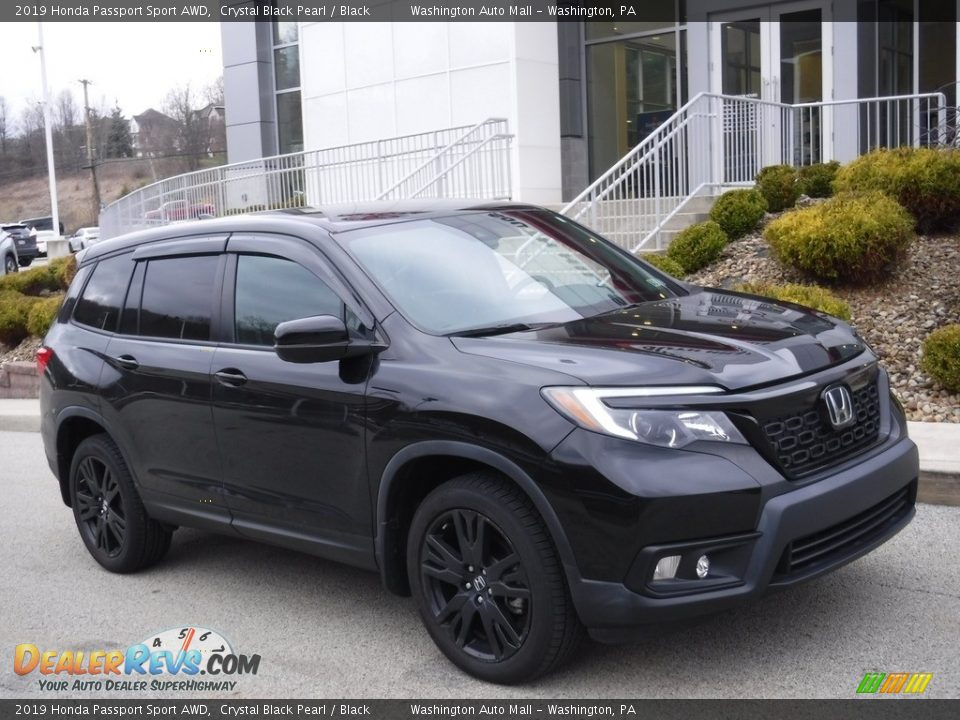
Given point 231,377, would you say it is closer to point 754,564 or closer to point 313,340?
→ point 313,340

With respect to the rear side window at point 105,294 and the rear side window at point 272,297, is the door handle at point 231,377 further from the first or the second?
the rear side window at point 105,294

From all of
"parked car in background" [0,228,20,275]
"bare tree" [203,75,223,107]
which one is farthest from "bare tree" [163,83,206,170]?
"parked car in background" [0,228,20,275]

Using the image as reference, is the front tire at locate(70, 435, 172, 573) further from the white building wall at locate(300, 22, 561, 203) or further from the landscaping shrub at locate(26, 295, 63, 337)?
the white building wall at locate(300, 22, 561, 203)

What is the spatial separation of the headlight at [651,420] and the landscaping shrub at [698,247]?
7.53 m

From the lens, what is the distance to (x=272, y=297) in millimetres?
5074

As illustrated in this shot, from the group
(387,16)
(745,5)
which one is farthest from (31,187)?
(745,5)

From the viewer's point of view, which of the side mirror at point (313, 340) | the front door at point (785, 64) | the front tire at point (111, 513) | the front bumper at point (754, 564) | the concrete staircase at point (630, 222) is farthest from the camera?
the front door at point (785, 64)

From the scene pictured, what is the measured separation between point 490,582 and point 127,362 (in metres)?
2.62

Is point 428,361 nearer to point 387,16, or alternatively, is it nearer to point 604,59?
point 604,59

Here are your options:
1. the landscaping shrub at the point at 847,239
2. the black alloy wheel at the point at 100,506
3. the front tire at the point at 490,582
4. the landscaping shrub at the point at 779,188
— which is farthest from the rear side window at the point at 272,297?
the landscaping shrub at the point at 779,188

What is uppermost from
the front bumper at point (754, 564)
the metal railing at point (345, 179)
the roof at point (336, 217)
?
the metal railing at point (345, 179)

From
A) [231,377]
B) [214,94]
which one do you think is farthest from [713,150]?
[214,94]

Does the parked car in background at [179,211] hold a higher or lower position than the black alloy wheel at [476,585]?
higher

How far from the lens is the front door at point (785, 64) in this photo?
16062 millimetres
